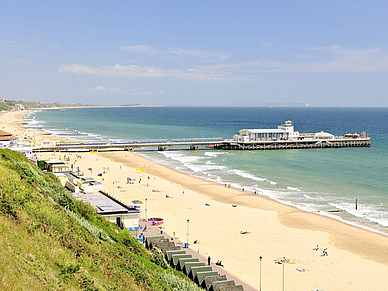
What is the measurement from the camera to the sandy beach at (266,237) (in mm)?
24734

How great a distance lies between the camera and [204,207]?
4094 centimetres

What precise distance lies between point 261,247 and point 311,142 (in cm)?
7331

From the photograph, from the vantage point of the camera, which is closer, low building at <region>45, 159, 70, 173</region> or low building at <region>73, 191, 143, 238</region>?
low building at <region>73, 191, 143, 238</region>

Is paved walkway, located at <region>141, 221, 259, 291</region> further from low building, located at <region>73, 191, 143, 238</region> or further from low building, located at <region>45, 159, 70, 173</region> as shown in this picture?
low building, located at <region>45, 159, 70, 173</region>

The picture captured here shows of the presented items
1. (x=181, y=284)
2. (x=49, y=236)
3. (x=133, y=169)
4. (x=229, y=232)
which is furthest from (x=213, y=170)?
(x=49, y=236)

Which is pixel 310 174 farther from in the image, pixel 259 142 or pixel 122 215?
pixel 122 215

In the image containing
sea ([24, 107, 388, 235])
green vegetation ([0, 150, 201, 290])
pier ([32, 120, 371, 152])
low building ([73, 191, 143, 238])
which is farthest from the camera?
pier ([32, 120, 371, 152])

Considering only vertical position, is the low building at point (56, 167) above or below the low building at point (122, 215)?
above

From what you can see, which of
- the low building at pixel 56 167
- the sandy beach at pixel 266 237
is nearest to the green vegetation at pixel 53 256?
the sandy beach at pixel 266 237

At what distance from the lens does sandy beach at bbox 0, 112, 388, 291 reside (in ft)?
81.1

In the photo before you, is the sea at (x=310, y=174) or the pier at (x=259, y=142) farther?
the pier at (x=259, y=142)

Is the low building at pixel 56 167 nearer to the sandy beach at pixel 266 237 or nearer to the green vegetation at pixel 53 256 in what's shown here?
the sandy beach at pixel 266 237

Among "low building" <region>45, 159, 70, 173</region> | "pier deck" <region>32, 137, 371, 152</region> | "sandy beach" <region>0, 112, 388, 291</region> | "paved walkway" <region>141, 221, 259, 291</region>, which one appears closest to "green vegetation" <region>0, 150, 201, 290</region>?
"paved walkway" <region>141, 221, 259, 291</region>

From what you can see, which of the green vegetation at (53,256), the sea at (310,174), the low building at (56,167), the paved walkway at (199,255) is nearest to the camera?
→ the green vegetation at (53,256)
